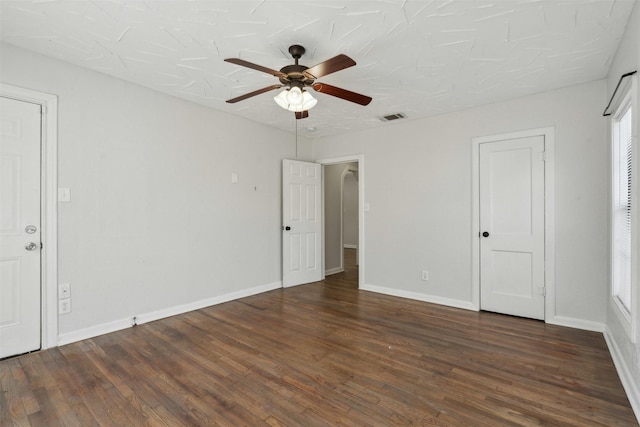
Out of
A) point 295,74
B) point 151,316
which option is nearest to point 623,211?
point 295,74

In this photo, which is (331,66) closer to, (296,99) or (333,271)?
(296,99)

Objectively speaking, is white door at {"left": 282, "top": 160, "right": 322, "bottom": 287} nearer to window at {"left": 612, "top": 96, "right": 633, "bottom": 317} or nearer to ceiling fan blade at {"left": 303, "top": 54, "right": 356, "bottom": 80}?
ceiling fan blade at {"left": 303, "top": 54, "right": 356, "bottom": 80}

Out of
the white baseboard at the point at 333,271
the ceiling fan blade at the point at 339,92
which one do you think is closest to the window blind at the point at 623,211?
the ceiling fan blade at the point at 339,92

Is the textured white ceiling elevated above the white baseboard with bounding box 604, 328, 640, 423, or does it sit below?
above

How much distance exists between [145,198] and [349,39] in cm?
260

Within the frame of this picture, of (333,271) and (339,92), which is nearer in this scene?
(339,92)

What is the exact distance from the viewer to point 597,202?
307 cm

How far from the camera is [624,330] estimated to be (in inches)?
→ 89.2

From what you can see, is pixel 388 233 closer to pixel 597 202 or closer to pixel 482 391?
pixel 597 202

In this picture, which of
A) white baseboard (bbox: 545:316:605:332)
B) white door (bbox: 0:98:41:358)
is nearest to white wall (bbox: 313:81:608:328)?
white baseboard (bbox: 545:316:605:332)

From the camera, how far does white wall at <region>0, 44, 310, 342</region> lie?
2.83 m

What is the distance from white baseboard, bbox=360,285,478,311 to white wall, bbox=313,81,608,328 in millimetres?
13

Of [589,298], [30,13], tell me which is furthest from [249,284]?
[589,298]

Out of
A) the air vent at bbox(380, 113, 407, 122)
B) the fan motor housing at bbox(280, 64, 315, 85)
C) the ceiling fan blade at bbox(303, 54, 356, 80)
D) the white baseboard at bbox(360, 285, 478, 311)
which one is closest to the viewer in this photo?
the ceiling fan blade at bbox(303, 54, 356, 80)
